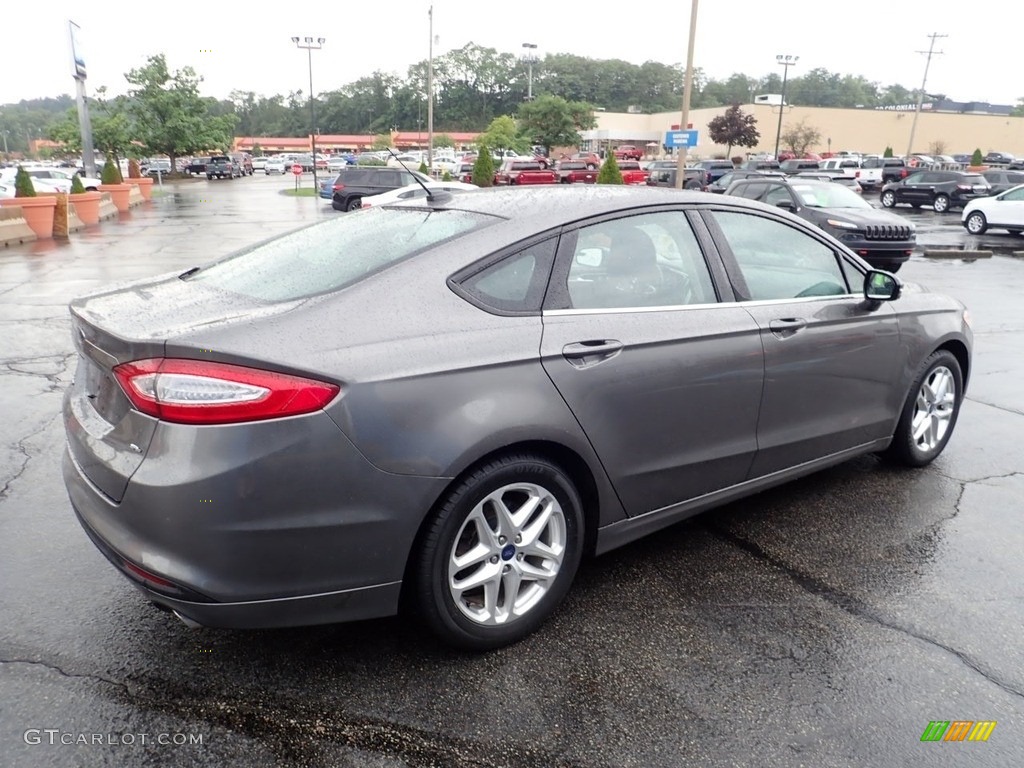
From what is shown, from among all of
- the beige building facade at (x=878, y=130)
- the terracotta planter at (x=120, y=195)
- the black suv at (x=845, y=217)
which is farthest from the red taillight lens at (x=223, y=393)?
the beige building facade at (x=878, y=130)

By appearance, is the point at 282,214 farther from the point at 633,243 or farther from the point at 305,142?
the point at 305,142

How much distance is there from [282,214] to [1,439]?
2377cm

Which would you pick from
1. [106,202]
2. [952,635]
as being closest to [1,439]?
[952,635]

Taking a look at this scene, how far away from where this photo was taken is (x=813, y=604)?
324 cm

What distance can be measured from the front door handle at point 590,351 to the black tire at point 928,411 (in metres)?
2.29

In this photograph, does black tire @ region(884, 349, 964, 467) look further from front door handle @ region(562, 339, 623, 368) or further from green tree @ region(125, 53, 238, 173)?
green tree @ region(125, 53, 238, 173)

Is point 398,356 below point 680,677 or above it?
above

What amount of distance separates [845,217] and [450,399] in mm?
12590

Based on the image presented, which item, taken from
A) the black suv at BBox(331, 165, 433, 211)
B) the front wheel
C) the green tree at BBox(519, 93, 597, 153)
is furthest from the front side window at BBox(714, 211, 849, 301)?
the green tree at BBox(519, 93, 597, 153)

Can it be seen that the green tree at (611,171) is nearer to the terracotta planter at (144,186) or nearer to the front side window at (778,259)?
the terracotta planter at (144,186)

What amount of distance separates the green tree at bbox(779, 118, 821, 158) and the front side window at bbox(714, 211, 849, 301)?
75708 millimetres

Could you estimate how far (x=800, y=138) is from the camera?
247 ft

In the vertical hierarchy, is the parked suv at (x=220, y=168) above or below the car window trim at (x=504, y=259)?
below

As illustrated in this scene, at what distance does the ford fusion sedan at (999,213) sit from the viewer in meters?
21.3
